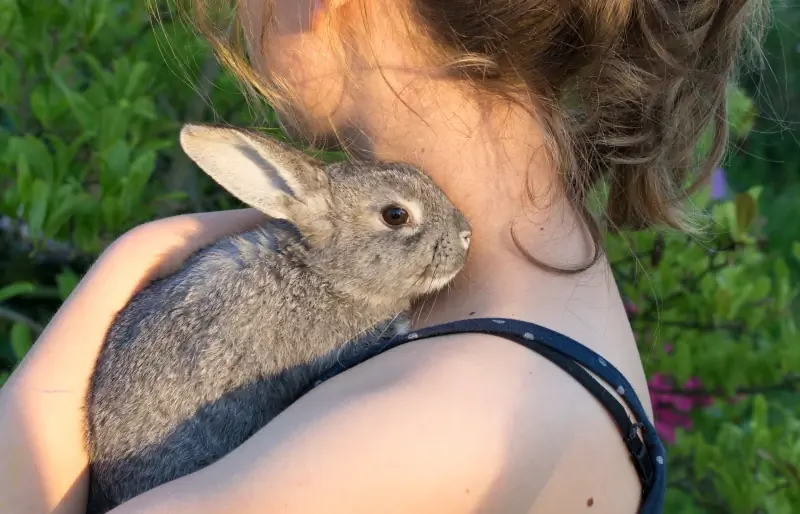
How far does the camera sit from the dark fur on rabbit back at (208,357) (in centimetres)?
131

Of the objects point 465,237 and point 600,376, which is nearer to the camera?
point 600,376

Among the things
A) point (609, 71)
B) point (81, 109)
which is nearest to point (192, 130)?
point (81, 109)

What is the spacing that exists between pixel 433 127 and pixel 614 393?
52 cm

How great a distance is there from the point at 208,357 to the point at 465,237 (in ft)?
1.55

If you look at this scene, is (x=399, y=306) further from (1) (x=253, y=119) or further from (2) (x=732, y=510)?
(2) (x=732, y=510)

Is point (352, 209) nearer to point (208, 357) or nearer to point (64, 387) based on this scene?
point (208, 357)

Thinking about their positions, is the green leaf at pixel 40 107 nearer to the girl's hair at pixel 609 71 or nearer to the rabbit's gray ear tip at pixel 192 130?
the girl's hair at pixel 609 71

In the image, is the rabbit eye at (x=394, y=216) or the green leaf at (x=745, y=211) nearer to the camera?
the rabbit eye at (x=394, y=216)

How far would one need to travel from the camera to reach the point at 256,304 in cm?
142

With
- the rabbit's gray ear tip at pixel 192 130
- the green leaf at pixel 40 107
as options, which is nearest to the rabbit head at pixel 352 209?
the rabbit's gray ear tip at pixel 192 130

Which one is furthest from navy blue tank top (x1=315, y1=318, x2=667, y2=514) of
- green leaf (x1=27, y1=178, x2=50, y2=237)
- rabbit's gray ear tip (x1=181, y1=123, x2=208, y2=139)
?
green leaf (x1=27, y1=178, x2=50, y2=237)

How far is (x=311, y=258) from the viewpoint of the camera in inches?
60.0

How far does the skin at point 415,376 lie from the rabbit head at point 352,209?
5 centimetres

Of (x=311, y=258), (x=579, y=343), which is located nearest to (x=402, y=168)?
(x=311, y=258)
